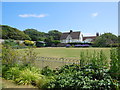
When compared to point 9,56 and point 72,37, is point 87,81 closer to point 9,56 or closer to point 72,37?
point 9,56

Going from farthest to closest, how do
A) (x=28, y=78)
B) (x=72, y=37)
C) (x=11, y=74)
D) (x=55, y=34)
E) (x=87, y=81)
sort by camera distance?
(x=55, y=34), (x=72, y=37), (x=11, y=74), (x=28, y=78), (x=87, y=81)

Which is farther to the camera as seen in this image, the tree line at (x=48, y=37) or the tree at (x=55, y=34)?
the tree at (x=55, y=34)

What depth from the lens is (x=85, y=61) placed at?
13.7 feet

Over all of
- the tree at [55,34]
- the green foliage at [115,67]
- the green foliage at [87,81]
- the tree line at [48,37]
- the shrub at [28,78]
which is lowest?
the shrub at [28,78]

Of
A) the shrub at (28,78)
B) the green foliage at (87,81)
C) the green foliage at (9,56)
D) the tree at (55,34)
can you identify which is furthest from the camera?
the tree at (55,34)

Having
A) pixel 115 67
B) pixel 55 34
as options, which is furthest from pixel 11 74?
pixel 55 34

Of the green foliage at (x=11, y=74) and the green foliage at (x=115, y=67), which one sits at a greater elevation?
the green foliage at (x=115, y=67)

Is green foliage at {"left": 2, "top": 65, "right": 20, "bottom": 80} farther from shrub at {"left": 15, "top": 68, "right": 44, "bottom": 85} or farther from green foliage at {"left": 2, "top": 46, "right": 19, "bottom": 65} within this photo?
green foliage at {"left": 2, "top": 46, "right": 19, "bottom": 65}

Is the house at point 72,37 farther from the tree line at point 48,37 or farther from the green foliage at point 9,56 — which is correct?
the green foliage at point 9,56

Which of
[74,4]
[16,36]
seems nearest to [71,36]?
[16,36]

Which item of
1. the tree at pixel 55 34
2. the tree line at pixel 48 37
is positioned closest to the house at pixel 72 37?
the tree line at pixel 48 37

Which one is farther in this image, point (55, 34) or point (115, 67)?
point (55, 34)

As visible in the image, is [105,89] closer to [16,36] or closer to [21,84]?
[21,84]

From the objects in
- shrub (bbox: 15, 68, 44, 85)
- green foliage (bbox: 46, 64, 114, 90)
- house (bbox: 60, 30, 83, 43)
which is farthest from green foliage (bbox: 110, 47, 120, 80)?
house (bbox: 60, 30, 83, 43)
